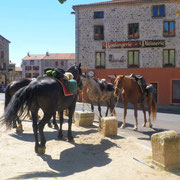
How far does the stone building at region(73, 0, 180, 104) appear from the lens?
22359 mm

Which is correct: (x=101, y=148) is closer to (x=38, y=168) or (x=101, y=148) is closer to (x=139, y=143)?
(x=139, y=143)

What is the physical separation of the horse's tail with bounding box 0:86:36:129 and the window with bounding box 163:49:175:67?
19.7 metres

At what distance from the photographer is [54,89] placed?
18.6 feet

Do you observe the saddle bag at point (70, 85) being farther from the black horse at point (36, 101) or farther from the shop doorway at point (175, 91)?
the shop doorway at point (175, 91)

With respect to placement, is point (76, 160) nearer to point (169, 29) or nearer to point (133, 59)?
point (133, 59)

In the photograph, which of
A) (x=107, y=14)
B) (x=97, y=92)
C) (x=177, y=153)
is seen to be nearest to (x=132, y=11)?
(x=107, y=14)

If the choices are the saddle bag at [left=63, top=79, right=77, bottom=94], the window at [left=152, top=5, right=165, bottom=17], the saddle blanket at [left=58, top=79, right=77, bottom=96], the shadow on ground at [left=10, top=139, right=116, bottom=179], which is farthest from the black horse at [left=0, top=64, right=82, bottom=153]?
the window at [left=152, top=5, right=165, bottom=17]

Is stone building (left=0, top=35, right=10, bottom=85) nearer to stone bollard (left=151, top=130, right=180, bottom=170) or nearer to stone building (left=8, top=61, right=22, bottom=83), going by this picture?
stone building (left=8, top=61, right=22, bottom=83)

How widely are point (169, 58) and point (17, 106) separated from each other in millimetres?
20202

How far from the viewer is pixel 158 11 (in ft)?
73.8

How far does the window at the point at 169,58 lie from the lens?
22359 millimetres

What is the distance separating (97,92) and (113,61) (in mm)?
13588

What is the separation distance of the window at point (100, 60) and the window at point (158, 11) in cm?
676

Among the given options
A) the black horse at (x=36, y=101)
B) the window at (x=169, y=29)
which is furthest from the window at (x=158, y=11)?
the black horse at (x=36, y=101)
